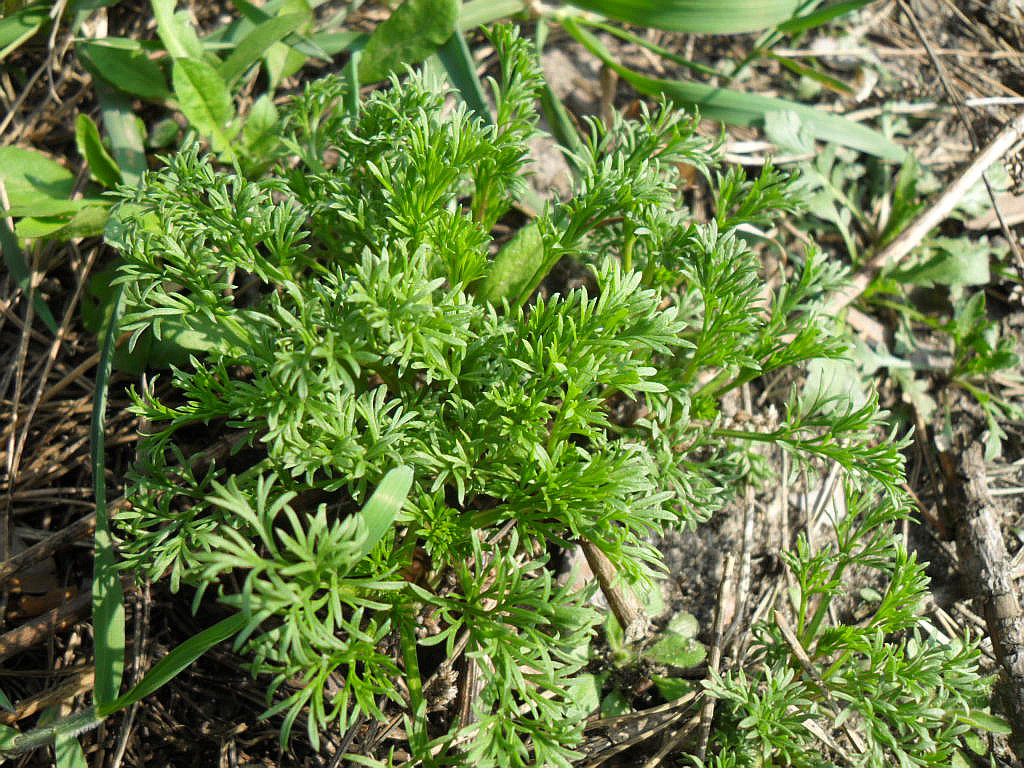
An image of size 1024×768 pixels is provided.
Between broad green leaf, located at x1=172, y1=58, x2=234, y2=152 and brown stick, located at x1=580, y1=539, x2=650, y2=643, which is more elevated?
broad green leaf, located at x1=172, y1=58, x2=234, y2=152

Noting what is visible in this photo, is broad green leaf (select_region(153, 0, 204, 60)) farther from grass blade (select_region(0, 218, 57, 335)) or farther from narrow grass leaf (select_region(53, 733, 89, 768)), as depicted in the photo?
narrow grass leaf (select_region(53, 733, 89, 768))

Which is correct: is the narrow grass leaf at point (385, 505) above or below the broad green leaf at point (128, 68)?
below

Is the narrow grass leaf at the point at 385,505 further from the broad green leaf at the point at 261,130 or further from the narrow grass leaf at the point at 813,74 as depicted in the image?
the narrow grass leaf at the point at 813,74

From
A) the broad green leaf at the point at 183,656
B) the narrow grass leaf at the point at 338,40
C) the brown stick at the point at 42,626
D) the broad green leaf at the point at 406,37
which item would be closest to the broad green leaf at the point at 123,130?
the narrow grass leaf at the point at 338,40

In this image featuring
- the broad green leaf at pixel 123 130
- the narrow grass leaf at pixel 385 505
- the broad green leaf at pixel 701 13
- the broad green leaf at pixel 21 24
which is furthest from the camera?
the broad green leaf at pixel 701 13

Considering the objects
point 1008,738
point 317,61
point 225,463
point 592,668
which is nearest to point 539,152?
point 317,61

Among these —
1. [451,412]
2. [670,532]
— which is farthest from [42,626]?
[670,532]

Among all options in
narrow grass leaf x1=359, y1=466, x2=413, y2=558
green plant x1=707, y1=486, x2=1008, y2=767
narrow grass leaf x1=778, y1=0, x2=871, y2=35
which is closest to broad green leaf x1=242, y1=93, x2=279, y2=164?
narrow grass leaf x1=359, y1=466, x2=413, y2=558
